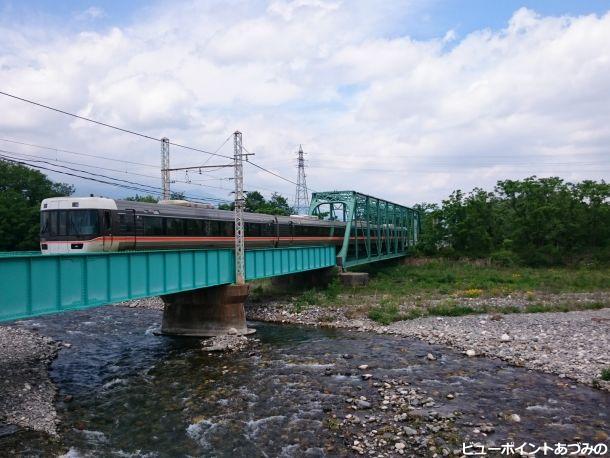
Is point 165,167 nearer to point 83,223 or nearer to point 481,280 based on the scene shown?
point 83,223

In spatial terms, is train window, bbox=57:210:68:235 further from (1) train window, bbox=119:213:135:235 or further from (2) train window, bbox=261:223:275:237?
(2) train window, bbox=261:223:275:237

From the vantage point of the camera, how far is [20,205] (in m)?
66.4

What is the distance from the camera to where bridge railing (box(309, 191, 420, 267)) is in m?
49.3

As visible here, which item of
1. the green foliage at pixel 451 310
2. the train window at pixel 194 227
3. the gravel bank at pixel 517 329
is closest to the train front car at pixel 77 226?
the train window at pixel 194 227

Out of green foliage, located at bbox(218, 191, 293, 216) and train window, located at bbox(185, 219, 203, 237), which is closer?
train window, located at bbox(185, 219, 203, 237)

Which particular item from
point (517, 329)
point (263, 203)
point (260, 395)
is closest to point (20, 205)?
point (263, 203)

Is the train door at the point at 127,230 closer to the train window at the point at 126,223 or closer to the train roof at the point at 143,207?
the train window at the point at 126,223

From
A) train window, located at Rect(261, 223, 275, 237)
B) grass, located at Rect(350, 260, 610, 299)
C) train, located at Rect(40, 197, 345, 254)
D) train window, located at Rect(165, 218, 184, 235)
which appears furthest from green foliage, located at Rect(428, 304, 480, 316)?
train window, located at Rect(165, 218, 184, 235)

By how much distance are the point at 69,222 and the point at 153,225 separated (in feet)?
13.1

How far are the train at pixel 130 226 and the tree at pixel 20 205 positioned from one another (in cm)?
4504

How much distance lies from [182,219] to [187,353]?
7266mm

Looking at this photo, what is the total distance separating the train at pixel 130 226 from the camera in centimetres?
2175

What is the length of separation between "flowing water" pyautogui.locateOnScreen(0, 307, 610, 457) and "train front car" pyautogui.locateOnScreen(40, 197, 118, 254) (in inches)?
204

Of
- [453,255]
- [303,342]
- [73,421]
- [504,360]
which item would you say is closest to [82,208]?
[73,421]
